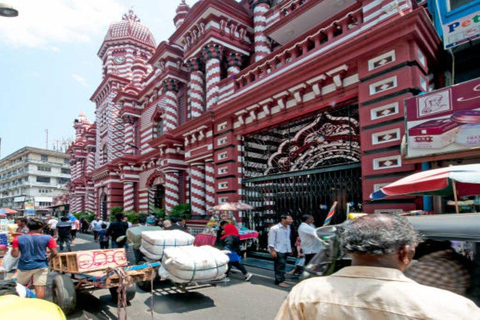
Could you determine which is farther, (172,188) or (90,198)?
(90,198)

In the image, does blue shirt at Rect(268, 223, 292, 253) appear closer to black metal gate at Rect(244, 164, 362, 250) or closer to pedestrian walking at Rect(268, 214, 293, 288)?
pedestrian walking at Rect(268, 214, 293, 288)

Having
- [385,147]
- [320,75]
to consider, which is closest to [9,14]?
[320,75]

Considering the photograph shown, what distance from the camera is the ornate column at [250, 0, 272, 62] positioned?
1296cm

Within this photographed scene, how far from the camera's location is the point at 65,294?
461cm

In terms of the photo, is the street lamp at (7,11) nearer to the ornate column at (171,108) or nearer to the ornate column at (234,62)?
the ornate column at (234,62)

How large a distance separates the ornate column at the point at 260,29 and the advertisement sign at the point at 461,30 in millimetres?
6686

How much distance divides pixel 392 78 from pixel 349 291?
6713 millimetres

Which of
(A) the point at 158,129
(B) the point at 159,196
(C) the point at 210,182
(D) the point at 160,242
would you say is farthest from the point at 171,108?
(D) the point at 160,242

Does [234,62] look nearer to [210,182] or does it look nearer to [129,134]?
[210,182]

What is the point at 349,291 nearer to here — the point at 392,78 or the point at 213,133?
the point at 392,78

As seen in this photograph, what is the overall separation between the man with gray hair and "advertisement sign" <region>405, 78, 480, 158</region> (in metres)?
5.36

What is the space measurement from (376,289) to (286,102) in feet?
28.1

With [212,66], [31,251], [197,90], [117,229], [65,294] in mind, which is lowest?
[65,294]

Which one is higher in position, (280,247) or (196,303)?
(280,247)
